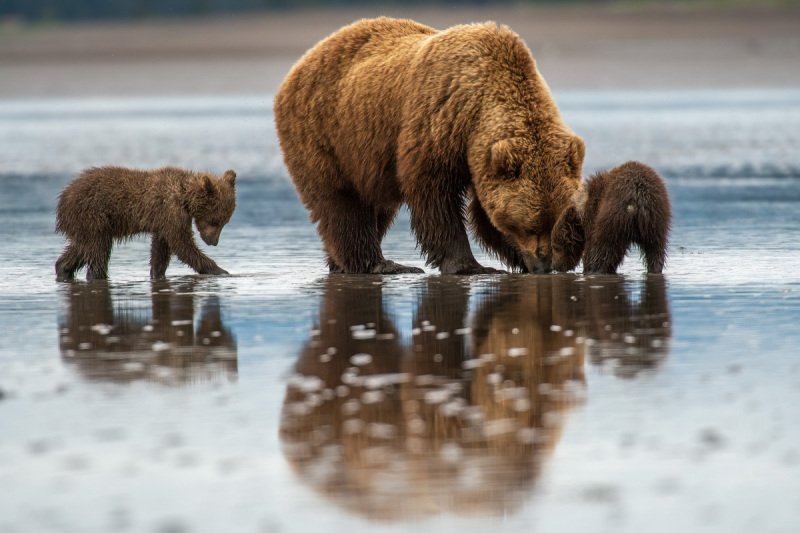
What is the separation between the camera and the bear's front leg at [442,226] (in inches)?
360

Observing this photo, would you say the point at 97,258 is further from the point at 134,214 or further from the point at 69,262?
the point at 134,214

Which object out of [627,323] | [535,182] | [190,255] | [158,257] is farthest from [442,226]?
[627,323]

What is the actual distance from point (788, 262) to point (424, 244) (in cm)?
232

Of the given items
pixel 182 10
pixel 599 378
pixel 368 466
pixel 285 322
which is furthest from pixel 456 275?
pixel 182 10

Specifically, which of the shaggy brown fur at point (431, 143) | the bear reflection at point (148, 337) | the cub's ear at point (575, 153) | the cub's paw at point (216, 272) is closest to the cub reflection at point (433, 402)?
the bear reflection at point (148, 337)

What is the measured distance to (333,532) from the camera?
13.2ft

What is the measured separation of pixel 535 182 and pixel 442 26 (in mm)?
44058

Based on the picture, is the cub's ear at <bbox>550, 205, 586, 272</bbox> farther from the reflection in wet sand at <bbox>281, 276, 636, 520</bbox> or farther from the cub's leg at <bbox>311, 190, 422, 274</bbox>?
the cub's leg at <bbox>311, 190, 422, 274</bbox>

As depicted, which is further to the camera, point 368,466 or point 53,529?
point 368,466

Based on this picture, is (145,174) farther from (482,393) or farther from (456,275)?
(482,393)

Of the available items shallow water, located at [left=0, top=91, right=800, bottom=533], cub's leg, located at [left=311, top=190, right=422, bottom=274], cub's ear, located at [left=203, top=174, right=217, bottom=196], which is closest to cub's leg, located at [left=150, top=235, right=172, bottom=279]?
shallow water, located at [left=0, top=91, right=800, bottom=533]

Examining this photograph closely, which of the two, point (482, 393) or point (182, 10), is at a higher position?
point (182, 10)

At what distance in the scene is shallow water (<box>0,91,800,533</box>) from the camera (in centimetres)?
429

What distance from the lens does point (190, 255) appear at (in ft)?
31.3
